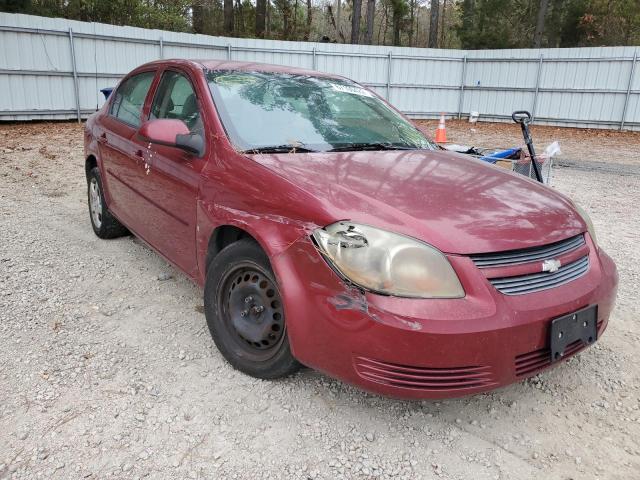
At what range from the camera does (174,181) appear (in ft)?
9.86

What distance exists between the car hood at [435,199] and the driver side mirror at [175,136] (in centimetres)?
43

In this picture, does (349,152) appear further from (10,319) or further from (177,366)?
(10,319)

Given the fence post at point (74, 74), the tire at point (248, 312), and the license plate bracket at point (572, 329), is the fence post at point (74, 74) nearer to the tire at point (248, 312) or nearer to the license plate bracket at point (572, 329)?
the tire at point (248, 312)

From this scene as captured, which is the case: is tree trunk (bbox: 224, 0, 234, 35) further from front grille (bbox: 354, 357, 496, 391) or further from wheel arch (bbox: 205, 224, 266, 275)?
front grille (bbox: 354, 357, 496, 391)

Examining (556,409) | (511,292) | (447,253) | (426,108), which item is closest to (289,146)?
(447,253)

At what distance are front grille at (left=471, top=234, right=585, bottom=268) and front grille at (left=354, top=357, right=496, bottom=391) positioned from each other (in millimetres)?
411

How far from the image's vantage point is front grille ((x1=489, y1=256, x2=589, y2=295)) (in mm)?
2025

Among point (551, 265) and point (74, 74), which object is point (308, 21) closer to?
point (74, 74)

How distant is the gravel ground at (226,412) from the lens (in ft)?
6.71

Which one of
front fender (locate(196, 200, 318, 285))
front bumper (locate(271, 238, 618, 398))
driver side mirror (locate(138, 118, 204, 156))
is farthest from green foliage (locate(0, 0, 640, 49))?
front bumper (locate(271, 238, 618, 398))

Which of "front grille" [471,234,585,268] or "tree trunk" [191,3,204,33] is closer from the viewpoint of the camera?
"front grille" [471,234,585,268]

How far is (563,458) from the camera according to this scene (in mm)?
2115

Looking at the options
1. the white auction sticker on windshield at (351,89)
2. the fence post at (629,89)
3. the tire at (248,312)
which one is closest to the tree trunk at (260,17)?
the fence post at (629,89)

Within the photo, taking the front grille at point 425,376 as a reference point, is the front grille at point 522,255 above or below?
above
